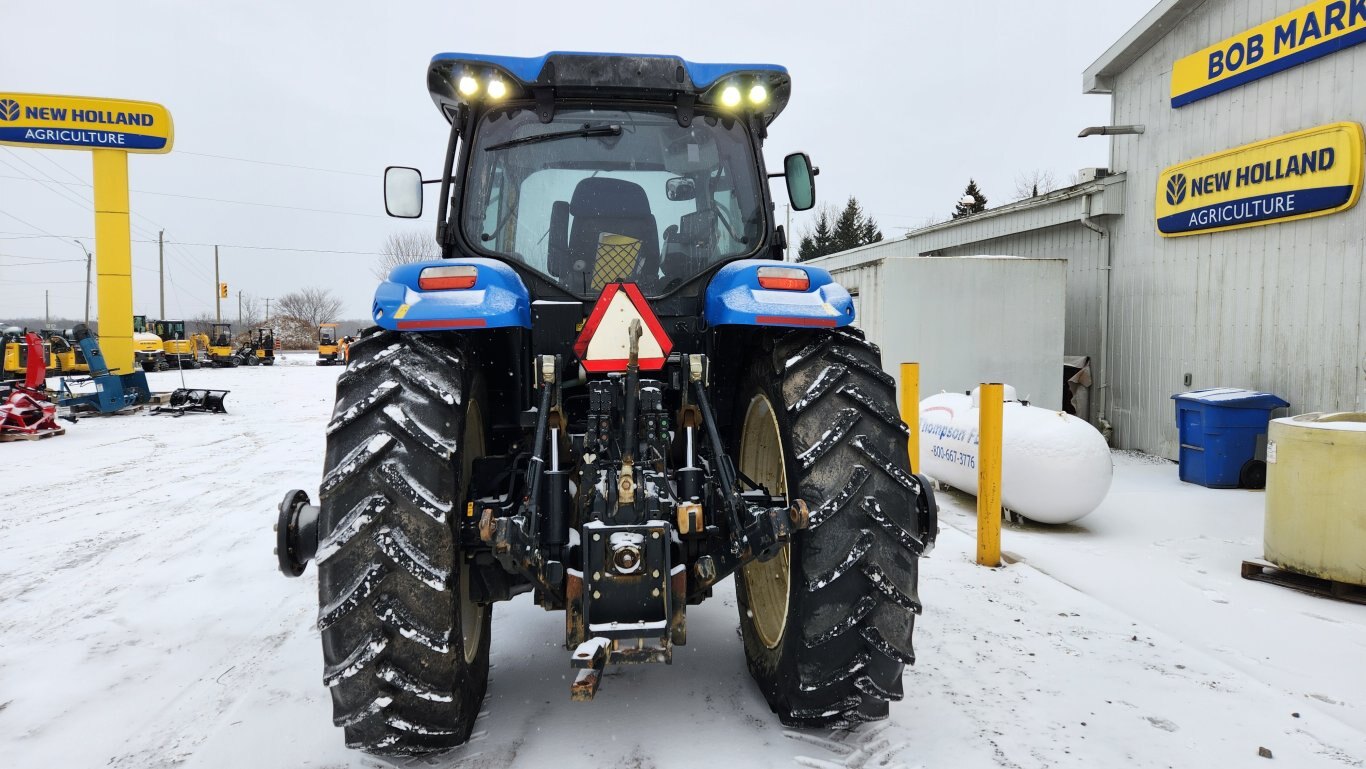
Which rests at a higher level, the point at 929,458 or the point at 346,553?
the point at 346,553

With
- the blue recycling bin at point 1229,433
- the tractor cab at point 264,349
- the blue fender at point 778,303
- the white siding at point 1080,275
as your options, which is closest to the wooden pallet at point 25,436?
the blue fender at point 778,303

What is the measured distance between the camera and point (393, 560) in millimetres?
2309

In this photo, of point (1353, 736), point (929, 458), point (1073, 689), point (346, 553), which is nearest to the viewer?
point (346, 553)

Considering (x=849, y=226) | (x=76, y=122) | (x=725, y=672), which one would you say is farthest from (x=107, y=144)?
(x=849, y=226)

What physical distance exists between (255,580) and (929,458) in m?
6.03

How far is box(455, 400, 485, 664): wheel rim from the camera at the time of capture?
2721 millimetres

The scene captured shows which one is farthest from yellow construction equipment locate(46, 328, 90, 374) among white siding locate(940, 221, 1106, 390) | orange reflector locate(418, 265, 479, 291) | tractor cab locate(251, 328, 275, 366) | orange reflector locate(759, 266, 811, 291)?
orange reflector locate(759, 266, 811, 291)

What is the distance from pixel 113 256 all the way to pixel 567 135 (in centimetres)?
1754

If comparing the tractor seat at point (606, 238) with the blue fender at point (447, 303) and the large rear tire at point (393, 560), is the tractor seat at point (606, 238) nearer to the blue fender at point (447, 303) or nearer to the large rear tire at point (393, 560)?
the blue fender at point (447, 303)

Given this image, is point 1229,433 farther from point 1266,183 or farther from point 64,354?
point 64,354

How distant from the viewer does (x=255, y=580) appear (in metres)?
4.97

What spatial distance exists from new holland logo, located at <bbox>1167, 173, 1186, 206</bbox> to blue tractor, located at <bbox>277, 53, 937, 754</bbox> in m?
8.78

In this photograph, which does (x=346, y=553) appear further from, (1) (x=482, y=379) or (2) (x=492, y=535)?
(1) (x=482, y=379)

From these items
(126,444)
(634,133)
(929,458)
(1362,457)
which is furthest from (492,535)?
(126,444)
